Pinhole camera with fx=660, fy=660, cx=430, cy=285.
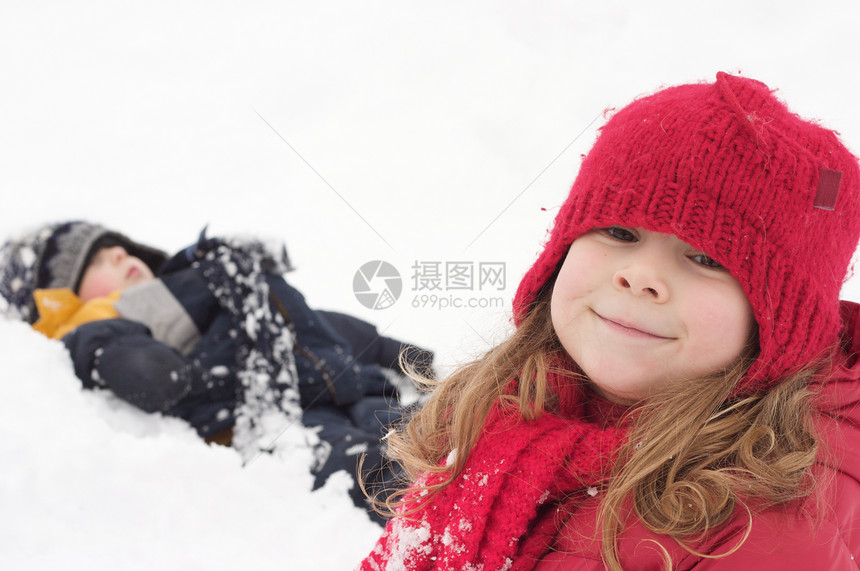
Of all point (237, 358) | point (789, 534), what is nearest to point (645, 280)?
point (789, 534)

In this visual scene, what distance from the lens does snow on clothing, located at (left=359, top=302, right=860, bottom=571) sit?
2.11ft

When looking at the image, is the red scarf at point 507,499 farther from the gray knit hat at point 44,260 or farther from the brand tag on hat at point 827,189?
the gray knit hat at point 44,260

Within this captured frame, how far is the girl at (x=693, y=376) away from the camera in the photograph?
2.19ft

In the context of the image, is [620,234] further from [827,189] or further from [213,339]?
[213,339]

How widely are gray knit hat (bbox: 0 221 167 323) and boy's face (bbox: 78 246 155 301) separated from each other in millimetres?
26

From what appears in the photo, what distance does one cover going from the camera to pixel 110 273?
2.42 meters

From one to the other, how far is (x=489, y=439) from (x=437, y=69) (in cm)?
230

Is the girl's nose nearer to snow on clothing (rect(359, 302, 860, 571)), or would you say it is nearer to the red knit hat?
the red knit hat

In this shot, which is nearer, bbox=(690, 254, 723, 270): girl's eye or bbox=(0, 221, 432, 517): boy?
bbox=(690, 254, 723, 270): girl's eye

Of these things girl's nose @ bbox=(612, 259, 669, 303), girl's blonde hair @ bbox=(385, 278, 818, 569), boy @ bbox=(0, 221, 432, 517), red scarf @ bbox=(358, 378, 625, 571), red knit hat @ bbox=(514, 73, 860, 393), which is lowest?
boy @ bbox=(0, 221, 432, 517)

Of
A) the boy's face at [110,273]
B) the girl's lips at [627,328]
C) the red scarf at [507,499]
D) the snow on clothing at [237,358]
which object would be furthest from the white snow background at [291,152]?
the girl's lips at [627,328]

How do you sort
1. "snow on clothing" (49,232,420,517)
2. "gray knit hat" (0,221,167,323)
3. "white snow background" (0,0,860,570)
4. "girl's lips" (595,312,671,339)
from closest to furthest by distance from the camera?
1. "girl's lips" (595,312,671,339)
2. "white snow background" (0,0,860,570)
3. "snow on clothing" (49,232,420,517)
4. "gray knit hat" (0,221,167,323)

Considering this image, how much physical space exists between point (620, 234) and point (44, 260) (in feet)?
7.19

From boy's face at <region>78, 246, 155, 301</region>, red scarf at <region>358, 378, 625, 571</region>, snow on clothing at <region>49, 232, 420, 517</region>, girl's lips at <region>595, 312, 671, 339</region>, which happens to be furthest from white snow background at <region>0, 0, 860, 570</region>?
girl's lips at <region>595, 312, 671, 339</region>
